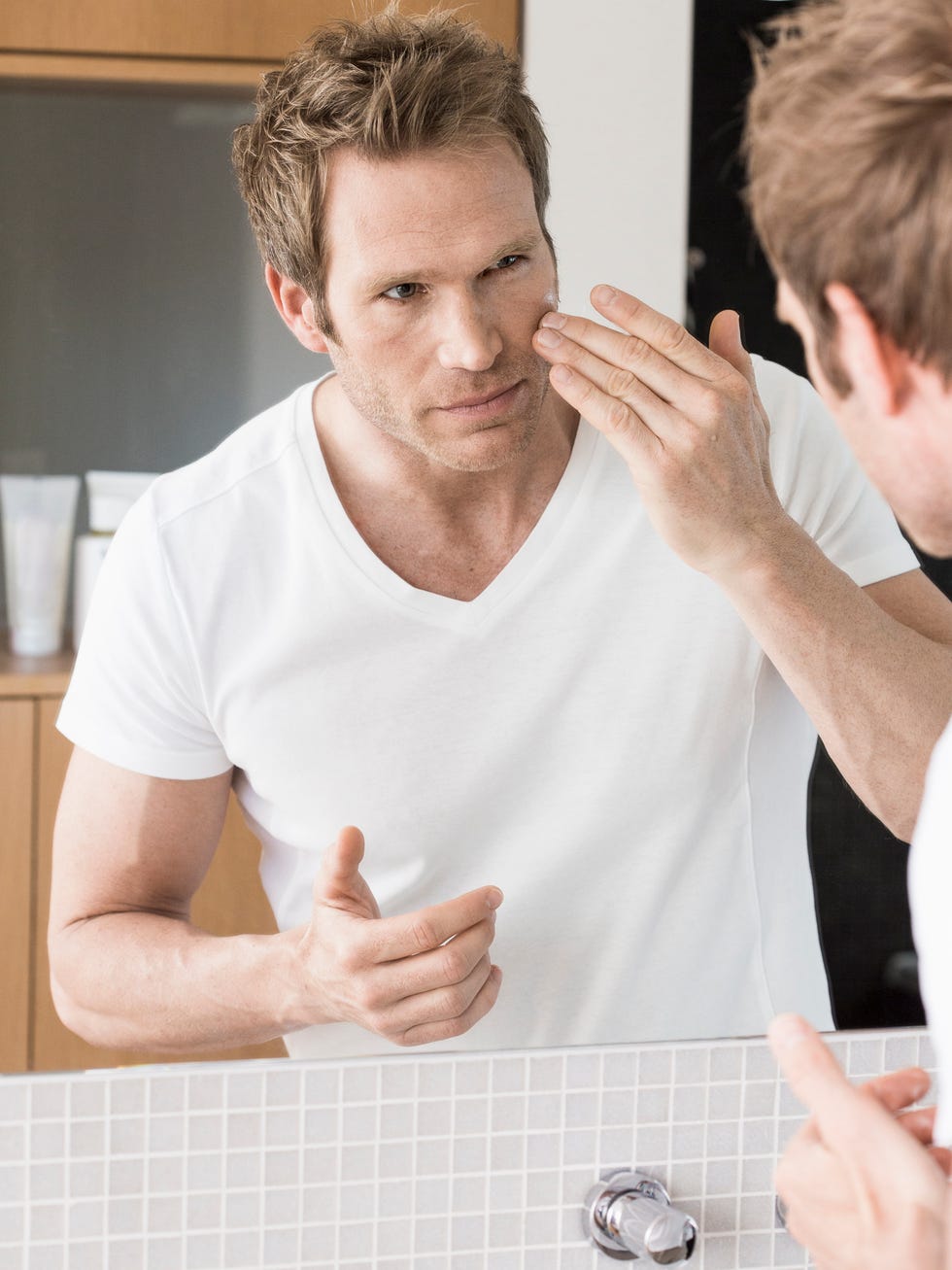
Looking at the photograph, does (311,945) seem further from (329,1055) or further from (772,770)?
(772,770)

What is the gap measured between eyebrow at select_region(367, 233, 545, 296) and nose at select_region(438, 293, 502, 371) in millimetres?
24

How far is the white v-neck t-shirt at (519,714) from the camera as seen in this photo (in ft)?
2.55

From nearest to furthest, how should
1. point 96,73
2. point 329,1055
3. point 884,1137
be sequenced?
point 884,1137, point 96,73, point 329,1055

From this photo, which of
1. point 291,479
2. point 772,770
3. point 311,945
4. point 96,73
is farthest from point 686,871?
point 96,73

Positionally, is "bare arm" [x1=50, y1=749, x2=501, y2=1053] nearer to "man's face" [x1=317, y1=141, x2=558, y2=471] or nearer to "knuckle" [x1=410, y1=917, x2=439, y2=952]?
"knuckle" [x1=410, y1=917, x2=439, y2=952]

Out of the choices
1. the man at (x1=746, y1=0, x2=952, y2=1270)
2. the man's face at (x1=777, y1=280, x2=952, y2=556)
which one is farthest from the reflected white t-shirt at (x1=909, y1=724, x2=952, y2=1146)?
the man's face at (x1=777, y1=280, x2=952, y2=556)

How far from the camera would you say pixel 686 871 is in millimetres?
836

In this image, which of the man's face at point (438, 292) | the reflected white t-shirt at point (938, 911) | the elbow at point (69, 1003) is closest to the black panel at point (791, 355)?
the man's face at point (438, 292)

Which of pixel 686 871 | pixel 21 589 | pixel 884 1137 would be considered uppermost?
pixel 21 589

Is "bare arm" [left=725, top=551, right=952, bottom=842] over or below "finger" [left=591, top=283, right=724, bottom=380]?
below

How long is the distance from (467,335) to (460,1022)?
0.42m

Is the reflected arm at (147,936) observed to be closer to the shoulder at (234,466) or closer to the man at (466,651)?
the man at (466,651)

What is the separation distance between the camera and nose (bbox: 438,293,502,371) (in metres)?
0.72

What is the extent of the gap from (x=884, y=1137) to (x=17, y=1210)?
546 mm
